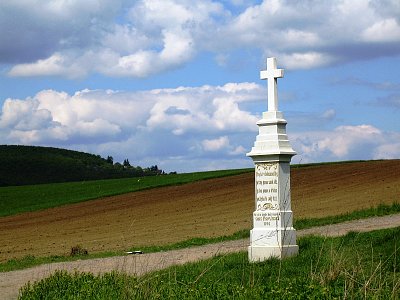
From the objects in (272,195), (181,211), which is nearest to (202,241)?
(272,195)

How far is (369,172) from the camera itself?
45125 mm

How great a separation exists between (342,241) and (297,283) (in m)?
6.18

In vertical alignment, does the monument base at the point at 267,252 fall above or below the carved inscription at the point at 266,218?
below

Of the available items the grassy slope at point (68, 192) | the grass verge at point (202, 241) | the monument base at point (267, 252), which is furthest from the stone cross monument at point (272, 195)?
the grassy slope at point (68, 192)

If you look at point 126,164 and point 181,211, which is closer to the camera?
point 181,211

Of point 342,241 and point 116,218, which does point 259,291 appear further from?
point 116,218

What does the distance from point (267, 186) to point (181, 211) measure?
2048 centimetres

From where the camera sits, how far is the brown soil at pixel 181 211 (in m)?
29.0

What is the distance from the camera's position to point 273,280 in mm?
14102

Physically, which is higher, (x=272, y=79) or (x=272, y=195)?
(x=272, y=79)

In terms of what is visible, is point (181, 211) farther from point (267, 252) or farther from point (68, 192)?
point (68, 192)

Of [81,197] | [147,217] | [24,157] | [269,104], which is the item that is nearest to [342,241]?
[269,104]

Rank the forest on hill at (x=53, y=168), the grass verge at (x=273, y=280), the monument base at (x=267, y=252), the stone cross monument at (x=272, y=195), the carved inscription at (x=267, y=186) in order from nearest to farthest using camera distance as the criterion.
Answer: the grass verge at (x=273, y=280)
the monument base at (x=267, y=252)
the stone cross monument at (x=272, y=195)
the carved inscription at (x=267, y=186)
the forest on hill at (x=53, y=168)

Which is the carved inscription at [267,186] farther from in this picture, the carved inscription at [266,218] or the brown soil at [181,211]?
the brown soil at [181,211]
